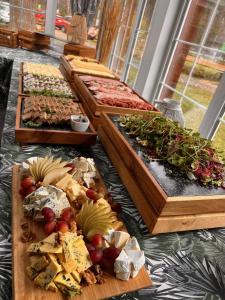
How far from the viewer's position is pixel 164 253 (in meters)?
0.82

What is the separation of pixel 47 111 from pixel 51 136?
20 centimetres

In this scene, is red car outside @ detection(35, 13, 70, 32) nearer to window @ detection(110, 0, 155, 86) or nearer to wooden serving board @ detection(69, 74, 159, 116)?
window @ detection(110, 0, 155, 86)

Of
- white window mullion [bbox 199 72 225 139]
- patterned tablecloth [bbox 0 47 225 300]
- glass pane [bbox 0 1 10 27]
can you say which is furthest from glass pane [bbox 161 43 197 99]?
glass pane [bbox 0 1 10 27]

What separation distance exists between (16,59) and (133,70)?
1.55 metres

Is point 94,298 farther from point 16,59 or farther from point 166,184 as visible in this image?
point 16,59

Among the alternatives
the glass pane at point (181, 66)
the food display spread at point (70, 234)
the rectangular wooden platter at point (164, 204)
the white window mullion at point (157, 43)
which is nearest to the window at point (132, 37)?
the white window mullion at point (157, 43)

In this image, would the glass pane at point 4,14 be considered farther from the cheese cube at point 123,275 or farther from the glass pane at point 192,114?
the cheese cube at point 123,275

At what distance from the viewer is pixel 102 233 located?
2.39 ft

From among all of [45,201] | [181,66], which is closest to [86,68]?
[181,66]

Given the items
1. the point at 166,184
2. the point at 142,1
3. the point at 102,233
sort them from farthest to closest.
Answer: the point at 142,1
the point at 166,184
the point at 102,233

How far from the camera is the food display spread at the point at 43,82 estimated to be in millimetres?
Answer: 1713

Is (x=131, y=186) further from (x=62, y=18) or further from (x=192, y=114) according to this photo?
(x=62, y=18)

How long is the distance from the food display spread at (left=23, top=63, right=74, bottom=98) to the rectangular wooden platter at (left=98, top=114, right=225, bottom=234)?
2.96 ft

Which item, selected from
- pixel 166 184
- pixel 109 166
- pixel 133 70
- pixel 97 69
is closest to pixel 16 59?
pixel 97 69
